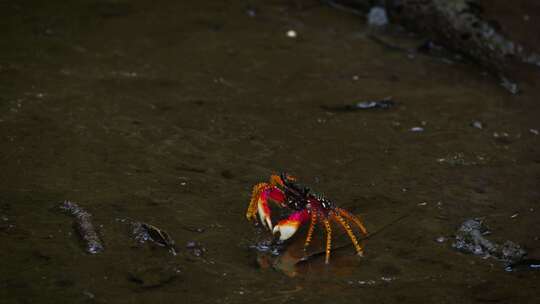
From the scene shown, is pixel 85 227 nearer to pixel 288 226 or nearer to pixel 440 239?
pixel 288 226

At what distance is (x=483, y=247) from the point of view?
15.0 ft

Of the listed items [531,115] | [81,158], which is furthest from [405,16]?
[81,158]

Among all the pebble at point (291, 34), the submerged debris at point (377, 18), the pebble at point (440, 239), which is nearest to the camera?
the pebble at point (440, 239)

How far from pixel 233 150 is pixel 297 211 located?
0.99 meters

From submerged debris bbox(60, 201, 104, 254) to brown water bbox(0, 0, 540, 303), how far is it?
5 cm

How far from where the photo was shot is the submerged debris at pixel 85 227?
13.6 feet

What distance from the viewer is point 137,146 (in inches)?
210

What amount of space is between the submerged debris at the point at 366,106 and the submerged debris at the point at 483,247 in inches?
69.3

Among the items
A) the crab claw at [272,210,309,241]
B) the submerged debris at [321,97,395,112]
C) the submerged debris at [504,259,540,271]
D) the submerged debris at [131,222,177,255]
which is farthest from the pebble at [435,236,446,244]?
the submerged debris at [321,97,395,112]

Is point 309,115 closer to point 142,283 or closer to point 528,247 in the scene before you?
point 528,247

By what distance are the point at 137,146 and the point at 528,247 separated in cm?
250

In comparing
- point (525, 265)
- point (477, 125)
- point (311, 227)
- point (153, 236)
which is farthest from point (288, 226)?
point (477, 125)

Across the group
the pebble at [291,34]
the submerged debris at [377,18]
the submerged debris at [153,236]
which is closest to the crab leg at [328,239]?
the submerged debris at [153,236]

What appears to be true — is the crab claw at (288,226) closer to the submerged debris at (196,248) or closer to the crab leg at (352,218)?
the crab leg at (352,218)
